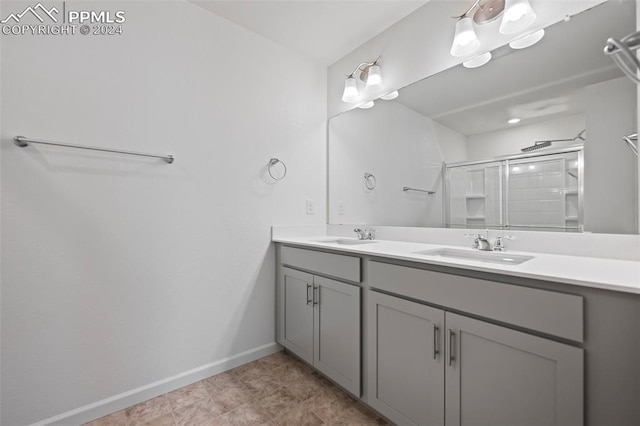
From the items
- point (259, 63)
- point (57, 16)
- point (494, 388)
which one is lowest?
A: point (494, 388)

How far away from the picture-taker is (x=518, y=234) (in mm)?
1392

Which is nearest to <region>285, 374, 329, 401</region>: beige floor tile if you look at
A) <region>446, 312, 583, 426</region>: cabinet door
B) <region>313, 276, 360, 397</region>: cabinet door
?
<region>313, 276, 360, 397</region>: cabinet door

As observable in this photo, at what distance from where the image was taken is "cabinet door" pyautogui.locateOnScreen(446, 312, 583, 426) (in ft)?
2.66

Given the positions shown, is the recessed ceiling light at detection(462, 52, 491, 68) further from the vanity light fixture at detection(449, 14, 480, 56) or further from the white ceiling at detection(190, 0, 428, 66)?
the white ceiling at detection(190, 0, 428, 66)

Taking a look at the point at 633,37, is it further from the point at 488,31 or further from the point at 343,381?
the point at 343,381

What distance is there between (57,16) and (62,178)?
30.6 inches

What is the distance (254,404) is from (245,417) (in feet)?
0.33

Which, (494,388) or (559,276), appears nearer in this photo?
(559,276)

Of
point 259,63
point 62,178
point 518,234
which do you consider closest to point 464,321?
point 518,234

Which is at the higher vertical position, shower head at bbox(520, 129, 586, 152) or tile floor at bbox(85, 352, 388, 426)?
shower head at bbox(520, 129, 586, 152)

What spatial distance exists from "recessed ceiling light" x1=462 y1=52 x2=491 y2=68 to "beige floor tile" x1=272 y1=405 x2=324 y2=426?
2029 mm

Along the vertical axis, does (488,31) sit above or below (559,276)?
above

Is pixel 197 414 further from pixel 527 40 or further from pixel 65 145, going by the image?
pixel 527 40
